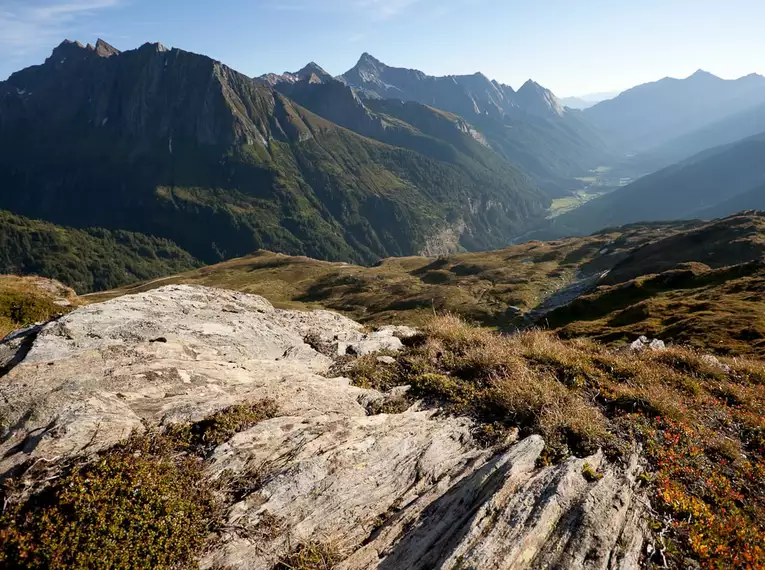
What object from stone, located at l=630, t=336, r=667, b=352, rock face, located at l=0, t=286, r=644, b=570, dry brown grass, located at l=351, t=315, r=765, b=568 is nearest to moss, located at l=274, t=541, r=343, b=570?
rock face, located at l=0, t=286, r=644, b=570

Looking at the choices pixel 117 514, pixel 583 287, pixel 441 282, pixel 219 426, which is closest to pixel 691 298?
pixel 583 287

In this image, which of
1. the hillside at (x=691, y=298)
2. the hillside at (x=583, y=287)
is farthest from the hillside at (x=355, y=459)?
the hillside at (x=691, y=298)

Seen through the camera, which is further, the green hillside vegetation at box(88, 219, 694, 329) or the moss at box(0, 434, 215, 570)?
the green hillside vegetation at box(88, 219, 694, 329)

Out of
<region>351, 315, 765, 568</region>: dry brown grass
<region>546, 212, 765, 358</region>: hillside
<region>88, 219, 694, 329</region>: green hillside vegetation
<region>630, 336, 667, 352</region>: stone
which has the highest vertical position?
<region>351, 315, 765, 568</region>: dry brown grass

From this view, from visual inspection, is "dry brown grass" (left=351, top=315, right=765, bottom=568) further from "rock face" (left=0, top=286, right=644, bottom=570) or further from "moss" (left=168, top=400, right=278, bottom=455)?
"moss" (left=168, top=400, right=278, bottom=455)

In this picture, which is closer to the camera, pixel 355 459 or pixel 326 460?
pixel 326 460

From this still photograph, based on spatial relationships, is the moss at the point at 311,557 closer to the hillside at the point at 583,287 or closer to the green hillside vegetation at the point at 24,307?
the hillside at the point at 583,287

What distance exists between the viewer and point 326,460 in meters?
8.22

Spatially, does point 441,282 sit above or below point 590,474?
below

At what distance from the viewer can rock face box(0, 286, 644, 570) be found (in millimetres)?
6230

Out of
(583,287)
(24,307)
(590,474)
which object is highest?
(24,307)

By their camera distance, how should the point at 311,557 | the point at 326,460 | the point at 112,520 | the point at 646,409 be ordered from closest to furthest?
the point at 112,520 < the point at 311,557 < the point at 326,460 < the point at 646,409

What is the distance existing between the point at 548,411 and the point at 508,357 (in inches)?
144

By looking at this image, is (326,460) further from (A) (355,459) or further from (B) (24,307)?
(B) (24,307)
